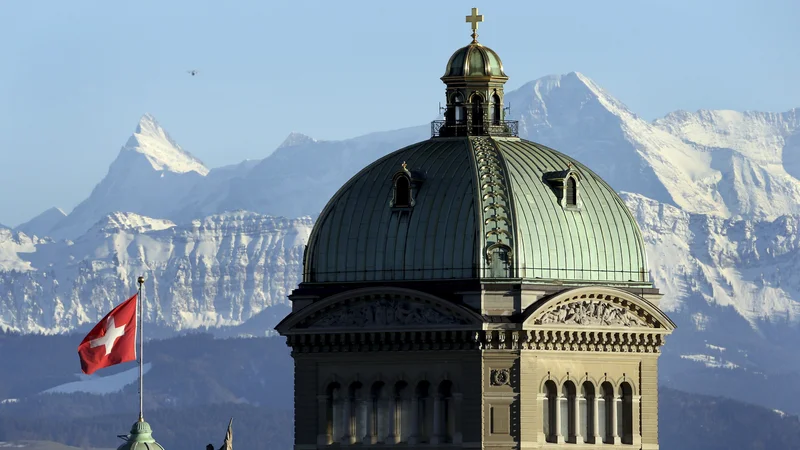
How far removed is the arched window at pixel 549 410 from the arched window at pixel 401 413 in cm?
491

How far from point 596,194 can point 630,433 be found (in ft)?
28.8

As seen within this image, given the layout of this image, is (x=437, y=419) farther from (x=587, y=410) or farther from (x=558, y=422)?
(x=587, y=410)

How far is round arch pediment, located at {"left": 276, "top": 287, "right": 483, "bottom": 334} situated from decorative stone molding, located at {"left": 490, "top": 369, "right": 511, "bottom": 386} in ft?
6.58

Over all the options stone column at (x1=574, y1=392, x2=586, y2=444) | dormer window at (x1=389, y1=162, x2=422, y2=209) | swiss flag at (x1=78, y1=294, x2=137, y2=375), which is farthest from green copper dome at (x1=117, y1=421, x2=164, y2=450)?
stone column at (x1=574, y1=392, x2=586, y2=444)

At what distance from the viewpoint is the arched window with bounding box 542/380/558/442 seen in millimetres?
109625

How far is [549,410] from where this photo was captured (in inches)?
4341

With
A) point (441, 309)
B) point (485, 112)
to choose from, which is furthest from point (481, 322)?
point (485, 112)

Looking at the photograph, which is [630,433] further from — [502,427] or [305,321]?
[305,321]

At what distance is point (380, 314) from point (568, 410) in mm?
7600

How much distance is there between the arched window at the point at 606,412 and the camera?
11112cm

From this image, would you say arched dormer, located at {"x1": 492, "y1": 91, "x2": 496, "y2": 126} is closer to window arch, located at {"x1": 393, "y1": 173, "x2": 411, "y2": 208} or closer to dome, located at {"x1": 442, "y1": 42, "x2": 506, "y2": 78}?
dome, located at {"x1": 442, "y1": 42, "x2": 506, "y2": 78}

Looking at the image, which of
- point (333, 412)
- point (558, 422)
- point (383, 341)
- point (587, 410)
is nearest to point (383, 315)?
point (383, 341)

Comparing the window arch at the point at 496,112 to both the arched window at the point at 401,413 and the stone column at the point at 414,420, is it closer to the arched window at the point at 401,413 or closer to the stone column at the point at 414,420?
the arched window at the point at 401,413

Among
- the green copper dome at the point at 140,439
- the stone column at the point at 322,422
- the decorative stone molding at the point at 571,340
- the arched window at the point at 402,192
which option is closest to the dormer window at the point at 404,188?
the arched window at the point at 402,192
